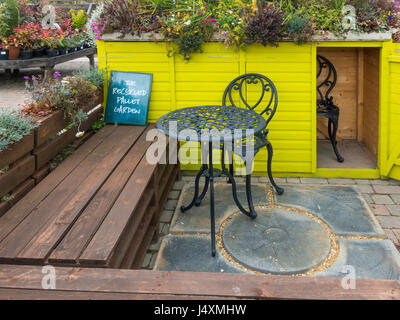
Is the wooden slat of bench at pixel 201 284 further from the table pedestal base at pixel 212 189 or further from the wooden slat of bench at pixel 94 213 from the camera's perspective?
the table pedestal base at pixel 212 189

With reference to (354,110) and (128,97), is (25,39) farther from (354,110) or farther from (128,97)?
(354,110)

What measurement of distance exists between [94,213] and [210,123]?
1230 millimetres

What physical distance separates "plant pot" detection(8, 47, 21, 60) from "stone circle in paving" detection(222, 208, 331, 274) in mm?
6850

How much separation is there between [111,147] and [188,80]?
1.26 m

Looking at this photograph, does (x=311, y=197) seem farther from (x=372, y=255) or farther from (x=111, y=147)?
(x=111, y=147)

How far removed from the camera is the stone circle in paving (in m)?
3.42

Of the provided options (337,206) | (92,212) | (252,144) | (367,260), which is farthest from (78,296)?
(337,206)

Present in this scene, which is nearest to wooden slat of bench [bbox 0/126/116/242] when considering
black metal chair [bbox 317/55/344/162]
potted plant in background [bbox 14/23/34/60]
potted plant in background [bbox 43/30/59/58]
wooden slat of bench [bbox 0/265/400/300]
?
wooden slat of bench [bbox 0/265/400/300]

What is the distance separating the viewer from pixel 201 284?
2.19 meters

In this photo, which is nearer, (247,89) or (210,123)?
(210,123)

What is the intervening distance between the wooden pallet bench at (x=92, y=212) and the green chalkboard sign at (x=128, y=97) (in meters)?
0.63

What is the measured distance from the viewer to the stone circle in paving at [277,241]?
3.42 meters

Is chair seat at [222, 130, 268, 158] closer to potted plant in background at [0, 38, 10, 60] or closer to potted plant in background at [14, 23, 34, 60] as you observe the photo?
potted plant in background at [14, 23, 34, 60]
